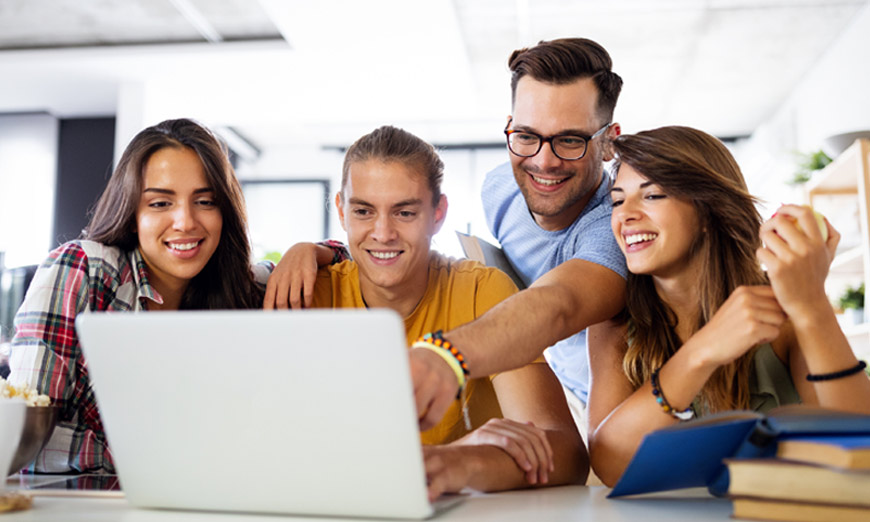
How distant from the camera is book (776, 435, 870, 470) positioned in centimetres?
69

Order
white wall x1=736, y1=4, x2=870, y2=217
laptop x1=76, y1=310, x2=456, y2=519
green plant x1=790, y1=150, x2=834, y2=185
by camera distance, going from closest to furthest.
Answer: laptop x1=76, y1=310, x2=456, y2=519
green plant x1=790, y1=150, x2=834, y2=185
white wall x1=736, y1=4, x2=870, y2=217

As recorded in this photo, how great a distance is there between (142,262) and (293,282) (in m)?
0.40

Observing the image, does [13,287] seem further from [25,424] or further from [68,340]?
[25,424]

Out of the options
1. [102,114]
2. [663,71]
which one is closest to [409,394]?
[663,71]

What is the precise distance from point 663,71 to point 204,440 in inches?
230

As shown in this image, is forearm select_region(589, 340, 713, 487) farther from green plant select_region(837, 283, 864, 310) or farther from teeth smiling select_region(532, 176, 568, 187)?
green plant select_region(837, 283, 864, 310)

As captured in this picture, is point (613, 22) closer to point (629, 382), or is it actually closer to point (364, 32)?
point (364, 32)

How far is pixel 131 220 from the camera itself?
178cm

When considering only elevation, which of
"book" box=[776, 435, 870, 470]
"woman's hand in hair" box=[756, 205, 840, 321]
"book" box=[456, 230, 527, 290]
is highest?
"book" box=[456, 230, 527, 290]

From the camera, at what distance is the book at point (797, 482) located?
71 centimetres

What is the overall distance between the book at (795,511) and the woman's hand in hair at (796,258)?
46cm

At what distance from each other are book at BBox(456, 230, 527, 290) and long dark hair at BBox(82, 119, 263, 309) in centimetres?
56

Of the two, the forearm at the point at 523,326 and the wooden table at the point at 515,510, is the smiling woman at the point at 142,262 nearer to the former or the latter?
the wooden table at the point at 515,510

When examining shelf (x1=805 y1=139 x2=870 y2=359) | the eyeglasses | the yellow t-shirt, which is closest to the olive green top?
the yellow t-shirt
